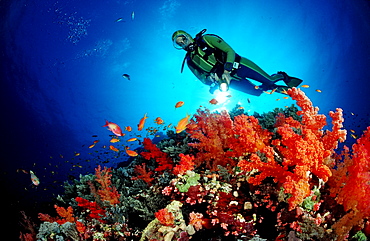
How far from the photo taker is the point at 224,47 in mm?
7898

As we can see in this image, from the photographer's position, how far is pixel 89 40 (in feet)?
87.7

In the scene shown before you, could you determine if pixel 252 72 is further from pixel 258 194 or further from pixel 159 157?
pixel 258 194

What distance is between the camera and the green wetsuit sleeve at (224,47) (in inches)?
300

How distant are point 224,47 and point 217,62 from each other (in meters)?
0.78

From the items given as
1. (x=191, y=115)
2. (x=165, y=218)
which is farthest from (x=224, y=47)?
(x=191, y=115)

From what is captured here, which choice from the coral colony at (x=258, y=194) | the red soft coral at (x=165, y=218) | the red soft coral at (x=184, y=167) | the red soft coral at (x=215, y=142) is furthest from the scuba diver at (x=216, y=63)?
the red soft coral at (x=165, y=218)

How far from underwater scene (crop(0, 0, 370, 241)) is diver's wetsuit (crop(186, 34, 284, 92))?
0.19ft

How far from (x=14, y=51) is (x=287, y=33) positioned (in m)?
37.6

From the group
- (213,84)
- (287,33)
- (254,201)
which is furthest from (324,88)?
(254,201)

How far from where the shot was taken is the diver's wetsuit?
25.8 feet

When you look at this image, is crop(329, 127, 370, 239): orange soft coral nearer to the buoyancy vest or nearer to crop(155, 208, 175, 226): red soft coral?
crop(155, 208, 175, 226): red soft coral

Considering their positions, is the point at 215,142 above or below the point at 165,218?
above

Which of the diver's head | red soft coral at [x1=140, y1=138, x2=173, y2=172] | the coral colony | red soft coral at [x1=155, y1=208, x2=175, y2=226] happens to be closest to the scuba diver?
the diver's head

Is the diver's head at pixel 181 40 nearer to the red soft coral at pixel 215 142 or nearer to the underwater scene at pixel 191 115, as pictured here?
the underwater scene at pixel 191 115
